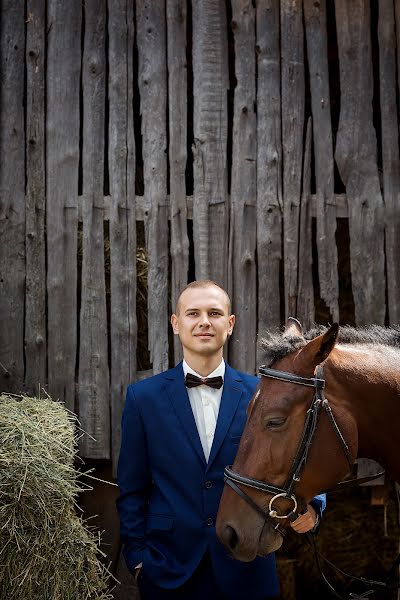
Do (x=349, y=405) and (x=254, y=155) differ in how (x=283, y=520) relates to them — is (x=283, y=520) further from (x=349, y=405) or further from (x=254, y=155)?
(x=254, y=155)

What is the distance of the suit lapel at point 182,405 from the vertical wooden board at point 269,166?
1.26m

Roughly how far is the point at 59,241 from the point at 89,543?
6.51 feet

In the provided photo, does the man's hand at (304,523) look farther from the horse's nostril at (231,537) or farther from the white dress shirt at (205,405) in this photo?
the white dress shirt at (205,405)

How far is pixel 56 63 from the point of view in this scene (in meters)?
4.79

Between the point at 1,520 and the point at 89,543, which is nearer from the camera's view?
the point at 1,520

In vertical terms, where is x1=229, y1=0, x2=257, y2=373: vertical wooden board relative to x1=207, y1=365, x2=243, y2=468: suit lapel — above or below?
above

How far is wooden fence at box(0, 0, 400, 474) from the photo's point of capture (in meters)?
4.65

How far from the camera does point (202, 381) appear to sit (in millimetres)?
3451

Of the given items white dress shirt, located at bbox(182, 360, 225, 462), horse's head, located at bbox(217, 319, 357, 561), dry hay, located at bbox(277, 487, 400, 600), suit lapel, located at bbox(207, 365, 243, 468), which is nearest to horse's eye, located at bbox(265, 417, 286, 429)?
horse's head, located at bbox(217, 319, 357, 561)

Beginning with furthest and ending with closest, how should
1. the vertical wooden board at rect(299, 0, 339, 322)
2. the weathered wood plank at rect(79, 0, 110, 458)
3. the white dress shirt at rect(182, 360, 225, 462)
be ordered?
1. the vertical wooden board at rect(299, 0, 339, 322)
2. the weathered wood plank at rect(79, 0, 110, 458)
3. the white dress shirt at rect(182, 360, 225, 462)

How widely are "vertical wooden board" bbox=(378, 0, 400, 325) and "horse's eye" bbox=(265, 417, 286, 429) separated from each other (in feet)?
6.67

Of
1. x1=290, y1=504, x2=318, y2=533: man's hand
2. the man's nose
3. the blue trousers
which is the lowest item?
the blue trousers

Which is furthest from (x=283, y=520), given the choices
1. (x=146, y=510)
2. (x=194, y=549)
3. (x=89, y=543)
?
(x=89, y=543)

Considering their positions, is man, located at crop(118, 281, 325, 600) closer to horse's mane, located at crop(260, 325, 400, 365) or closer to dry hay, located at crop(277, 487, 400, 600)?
horse's mane, located at crop(260, 325, 400, 365)
